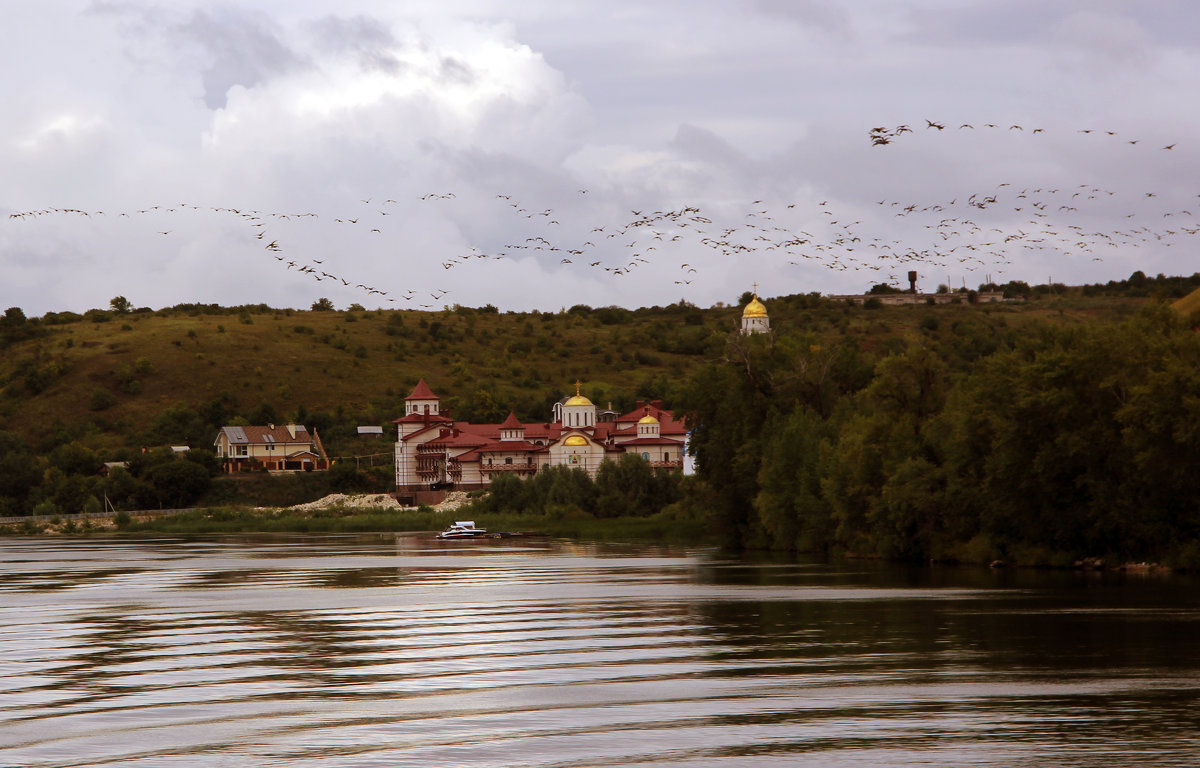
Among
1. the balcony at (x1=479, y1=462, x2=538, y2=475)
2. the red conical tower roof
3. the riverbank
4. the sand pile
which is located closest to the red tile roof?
the balcony at (x1=479, y1=462, x2=538, y2=475)

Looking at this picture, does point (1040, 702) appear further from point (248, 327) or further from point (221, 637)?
point (248, 327)

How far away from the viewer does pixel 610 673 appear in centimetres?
2906

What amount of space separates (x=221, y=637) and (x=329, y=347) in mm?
157473

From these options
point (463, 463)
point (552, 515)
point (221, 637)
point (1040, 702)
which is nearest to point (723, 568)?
point (221, 637)

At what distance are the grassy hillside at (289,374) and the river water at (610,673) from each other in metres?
106

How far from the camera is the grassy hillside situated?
516 feet

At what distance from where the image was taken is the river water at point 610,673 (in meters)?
21.7

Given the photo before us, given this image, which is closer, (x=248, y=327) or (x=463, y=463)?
(x=463, y=463)

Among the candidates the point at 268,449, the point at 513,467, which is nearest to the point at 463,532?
the point at 513,467

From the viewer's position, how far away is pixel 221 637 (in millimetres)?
37125

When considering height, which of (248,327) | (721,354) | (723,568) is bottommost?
(723,568)

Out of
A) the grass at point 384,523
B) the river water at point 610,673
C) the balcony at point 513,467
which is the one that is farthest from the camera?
the balcony at point 513,467

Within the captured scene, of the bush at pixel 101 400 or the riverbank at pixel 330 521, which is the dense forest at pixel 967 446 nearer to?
the riverbank at pixel 330 521

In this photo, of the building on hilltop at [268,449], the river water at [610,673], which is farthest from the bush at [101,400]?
the river water at [610,673]
